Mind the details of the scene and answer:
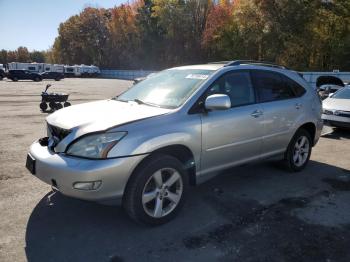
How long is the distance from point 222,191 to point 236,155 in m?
0.62

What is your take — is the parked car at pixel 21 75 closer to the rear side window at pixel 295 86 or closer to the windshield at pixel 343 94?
the windshield at pixel 343 94

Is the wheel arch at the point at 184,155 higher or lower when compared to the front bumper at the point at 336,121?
higher

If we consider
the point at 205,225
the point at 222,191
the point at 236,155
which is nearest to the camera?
the point at 205,225

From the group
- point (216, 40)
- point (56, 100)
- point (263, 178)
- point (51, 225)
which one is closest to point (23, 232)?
point (51, 225)

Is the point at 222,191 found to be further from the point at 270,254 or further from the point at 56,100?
the point at 56,100

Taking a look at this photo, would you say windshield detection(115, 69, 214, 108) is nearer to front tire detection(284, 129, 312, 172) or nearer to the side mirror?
the side mirror

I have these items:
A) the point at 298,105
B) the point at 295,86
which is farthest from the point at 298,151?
the point at 295,86

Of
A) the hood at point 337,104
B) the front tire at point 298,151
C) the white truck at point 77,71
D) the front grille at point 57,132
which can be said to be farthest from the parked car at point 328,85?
the white truck at point 77,71

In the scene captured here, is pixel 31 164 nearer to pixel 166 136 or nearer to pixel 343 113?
pixel 166 136

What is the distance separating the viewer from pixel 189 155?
13.2ft

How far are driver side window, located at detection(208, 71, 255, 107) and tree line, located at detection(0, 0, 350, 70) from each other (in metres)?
33.7

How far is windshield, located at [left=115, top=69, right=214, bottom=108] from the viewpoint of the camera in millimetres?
4207

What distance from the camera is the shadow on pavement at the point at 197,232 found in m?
3.26

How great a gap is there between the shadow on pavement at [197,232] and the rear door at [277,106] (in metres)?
0.79
